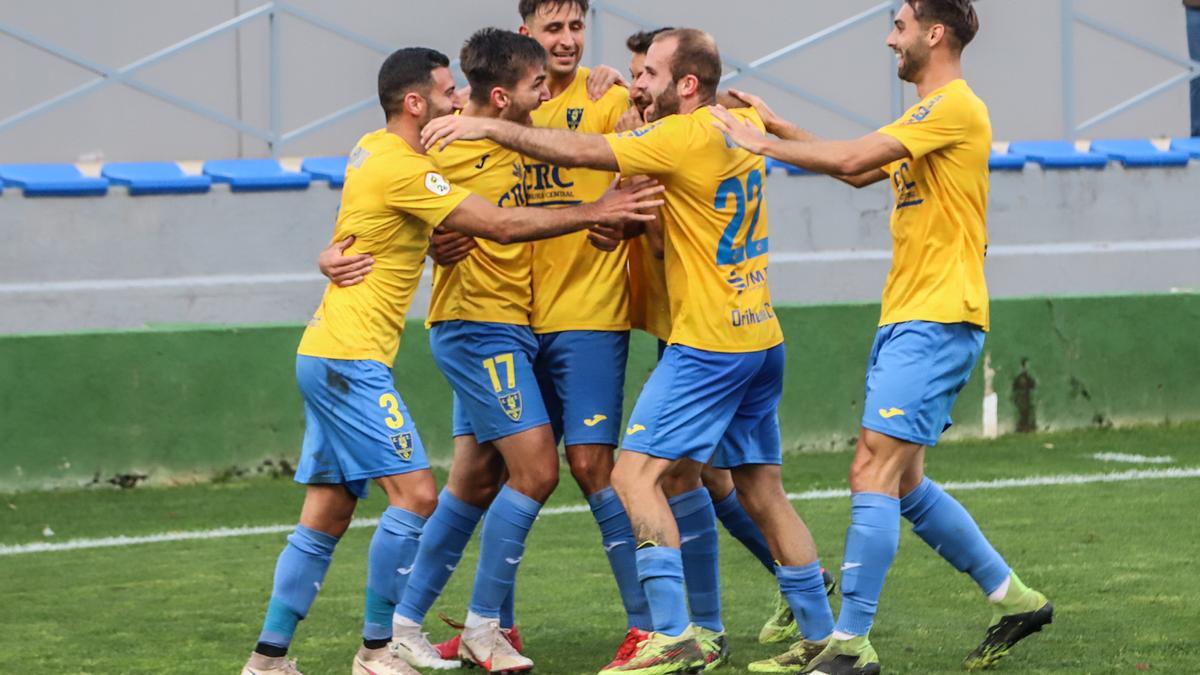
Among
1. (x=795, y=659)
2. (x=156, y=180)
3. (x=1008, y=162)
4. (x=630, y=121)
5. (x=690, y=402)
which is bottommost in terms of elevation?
(x=795, y=659)

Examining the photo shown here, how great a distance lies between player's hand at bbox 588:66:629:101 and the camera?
686 centimetres

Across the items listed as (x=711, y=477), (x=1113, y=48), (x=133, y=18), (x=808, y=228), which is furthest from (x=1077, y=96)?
Answer: (x=711, y=477)

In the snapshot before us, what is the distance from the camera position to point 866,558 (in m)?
5.96

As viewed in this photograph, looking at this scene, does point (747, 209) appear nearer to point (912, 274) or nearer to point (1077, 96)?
point (912, 274)

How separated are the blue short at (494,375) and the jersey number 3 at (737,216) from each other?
2.44 feet

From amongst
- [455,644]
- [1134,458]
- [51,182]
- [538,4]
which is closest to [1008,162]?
[1134,458]

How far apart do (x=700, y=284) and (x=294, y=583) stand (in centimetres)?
149

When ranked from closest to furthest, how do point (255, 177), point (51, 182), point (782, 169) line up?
point (51, 182), point (255, 177), point (782, 169)

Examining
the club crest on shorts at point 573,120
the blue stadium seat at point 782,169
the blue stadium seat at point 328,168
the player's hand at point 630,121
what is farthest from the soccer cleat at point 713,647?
the blue stadium seat at point 782,169

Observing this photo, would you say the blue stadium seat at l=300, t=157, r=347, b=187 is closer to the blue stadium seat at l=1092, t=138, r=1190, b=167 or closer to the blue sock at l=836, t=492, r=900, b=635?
the blue stadium seat at l=1092, t=138, r=1190, b=167

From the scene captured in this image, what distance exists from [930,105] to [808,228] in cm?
595

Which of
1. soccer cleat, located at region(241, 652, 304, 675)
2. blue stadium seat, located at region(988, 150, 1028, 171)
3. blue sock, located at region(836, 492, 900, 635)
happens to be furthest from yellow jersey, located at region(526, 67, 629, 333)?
blue stadium seat, located at region(988, 150, 1028, 171)

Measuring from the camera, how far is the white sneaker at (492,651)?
6332mm

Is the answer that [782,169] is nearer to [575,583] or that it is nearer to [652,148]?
[575,583]
